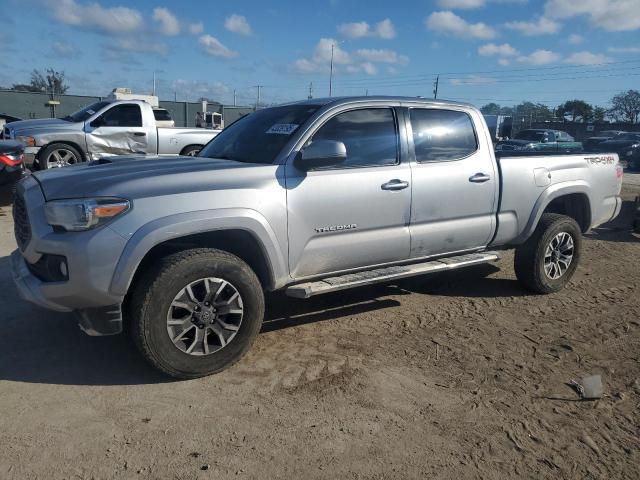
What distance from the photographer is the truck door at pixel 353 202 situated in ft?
12.8

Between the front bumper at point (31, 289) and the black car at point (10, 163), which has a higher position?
the black car at point (10, 163)

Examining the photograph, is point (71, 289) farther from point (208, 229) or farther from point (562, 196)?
point (562, 196)

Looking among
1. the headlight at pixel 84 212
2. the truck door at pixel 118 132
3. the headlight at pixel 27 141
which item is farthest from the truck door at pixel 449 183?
the headlight at pixel 27 141

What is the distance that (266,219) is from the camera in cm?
367

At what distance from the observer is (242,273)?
359 cm

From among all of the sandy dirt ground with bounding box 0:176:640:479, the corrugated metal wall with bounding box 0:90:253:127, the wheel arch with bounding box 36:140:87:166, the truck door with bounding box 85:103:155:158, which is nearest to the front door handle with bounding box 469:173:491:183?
the sandy dirt ground with bounding box 0:176:640:479

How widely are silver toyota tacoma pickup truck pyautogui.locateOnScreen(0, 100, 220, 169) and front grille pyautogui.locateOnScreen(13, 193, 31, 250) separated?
603cm

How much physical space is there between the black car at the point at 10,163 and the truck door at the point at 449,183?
682 centimetres

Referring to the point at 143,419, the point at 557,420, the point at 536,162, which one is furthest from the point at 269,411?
the point at 536,162

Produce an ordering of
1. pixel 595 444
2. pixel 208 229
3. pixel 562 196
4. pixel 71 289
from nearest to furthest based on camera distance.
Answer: pixel 595 444 → pixel 71 289 → pixel 208 229 → pixel 562 196

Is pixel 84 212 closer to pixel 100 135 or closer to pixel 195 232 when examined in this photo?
pixel 195 232

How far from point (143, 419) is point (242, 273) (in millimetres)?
1074

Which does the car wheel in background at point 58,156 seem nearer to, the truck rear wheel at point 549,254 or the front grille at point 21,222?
the front grille at point 21,222

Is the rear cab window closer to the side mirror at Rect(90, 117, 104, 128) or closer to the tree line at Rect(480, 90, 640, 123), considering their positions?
the side mirror at Rect(90, 117, 104, 128)
